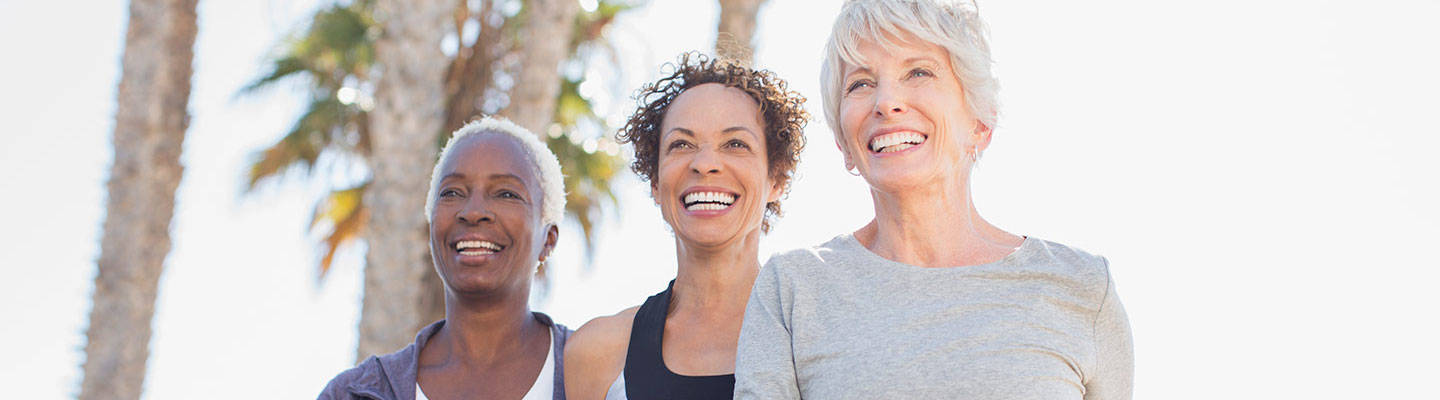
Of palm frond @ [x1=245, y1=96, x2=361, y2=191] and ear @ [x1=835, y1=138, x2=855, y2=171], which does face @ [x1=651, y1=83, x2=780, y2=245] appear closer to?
ear @ [x1=835, y1=138, x2=855, y2=171]

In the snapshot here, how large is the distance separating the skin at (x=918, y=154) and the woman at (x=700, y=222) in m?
0.77

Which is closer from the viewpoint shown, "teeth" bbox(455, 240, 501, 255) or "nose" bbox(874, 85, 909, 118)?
"nose" bbox(874, 85, 909, 118)

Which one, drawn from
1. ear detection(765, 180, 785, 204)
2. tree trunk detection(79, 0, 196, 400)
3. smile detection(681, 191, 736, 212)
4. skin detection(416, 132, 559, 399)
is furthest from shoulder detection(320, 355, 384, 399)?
tree trunk detection(79, 0, 196, 400)

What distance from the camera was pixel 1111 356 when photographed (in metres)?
2.63

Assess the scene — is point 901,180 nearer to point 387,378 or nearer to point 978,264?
point 978,264

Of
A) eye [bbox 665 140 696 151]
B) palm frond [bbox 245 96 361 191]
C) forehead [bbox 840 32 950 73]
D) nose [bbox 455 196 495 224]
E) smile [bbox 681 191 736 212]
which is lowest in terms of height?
smile [bbox 681 191 736 212]

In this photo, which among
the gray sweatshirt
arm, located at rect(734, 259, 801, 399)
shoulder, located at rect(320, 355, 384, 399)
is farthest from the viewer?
shoulder, located at rect(320, 355, 384, 399)

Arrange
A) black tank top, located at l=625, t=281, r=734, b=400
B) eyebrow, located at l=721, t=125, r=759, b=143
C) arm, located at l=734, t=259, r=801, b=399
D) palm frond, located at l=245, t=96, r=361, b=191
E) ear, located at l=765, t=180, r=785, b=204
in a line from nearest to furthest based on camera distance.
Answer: arm, located at l=734, t=259, r=801, b=399
black tank top, located at l=625, t=281, r=734, b=400
eyebrow, located at l=721, t=125, r=759, b=143
ear, located at l=765, t=180, r=785, b=204
palm frond, located at l=245, t=96, r=361, b=191

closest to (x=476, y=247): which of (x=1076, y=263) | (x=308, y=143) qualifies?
(x=1076, y=263)

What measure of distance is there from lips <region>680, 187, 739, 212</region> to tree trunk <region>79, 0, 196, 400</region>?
232 inches

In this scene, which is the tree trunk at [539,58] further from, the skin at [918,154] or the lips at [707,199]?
the skin at [918,154]

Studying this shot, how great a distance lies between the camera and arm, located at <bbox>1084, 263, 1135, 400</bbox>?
8.59 feet

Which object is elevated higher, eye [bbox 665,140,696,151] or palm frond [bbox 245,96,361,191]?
palm frond [bbox 245,96,361,191]

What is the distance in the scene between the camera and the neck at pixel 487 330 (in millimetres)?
4137
